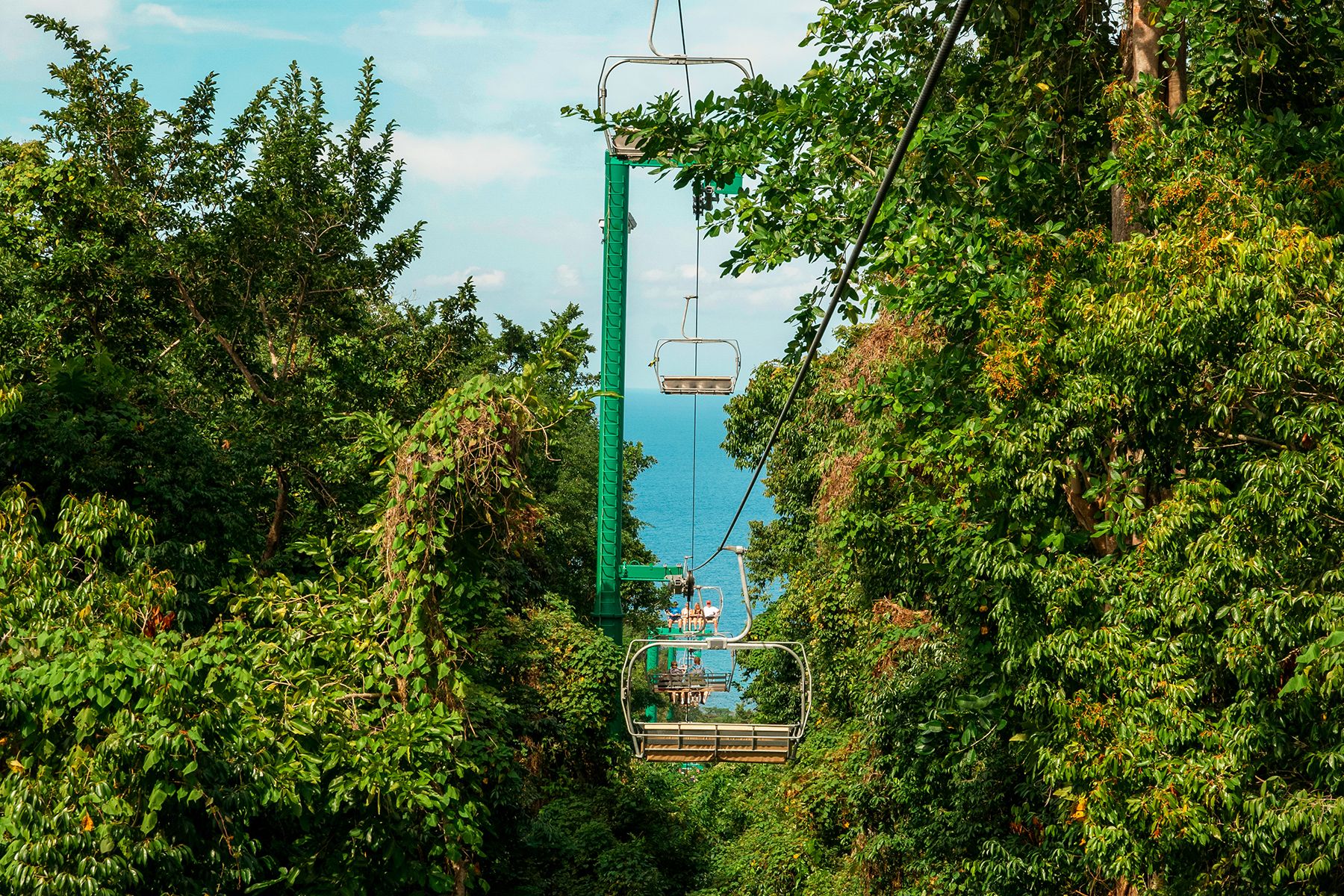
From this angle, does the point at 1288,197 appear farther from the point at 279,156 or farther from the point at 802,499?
the point at 802,499

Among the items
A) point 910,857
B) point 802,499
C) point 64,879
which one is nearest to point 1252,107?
point 910,857

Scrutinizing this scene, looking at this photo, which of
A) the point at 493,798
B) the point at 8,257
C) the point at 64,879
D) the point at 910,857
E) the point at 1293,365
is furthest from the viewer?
the point at 910,857

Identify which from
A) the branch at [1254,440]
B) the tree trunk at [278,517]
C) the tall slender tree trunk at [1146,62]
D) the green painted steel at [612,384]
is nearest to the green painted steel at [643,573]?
the green painted steel at [612,384]

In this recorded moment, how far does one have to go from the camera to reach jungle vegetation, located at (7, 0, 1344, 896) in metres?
6.46

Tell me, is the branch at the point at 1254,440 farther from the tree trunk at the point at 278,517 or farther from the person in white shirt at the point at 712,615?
the person in white shirt at the point at 712,615

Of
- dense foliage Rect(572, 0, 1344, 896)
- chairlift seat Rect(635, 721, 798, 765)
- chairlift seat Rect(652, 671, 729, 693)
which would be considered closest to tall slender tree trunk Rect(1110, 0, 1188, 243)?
dense foliage Rect(572, 0, 1344, 896)

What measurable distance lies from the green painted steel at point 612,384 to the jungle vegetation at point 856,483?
4971 millimetres

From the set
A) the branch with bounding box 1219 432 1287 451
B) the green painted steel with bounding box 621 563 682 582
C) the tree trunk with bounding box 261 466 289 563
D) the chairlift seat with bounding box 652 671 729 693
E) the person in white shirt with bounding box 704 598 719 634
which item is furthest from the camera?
the chairlift seat with bounding box 652 671 729 693

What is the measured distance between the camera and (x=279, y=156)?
573 inches

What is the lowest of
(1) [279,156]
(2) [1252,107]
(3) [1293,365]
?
(3) [1293,365]

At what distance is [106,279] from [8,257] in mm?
1055

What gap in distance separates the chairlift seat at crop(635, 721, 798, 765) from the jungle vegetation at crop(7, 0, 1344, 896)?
1.51 m

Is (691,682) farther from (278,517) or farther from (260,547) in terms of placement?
(260,547)

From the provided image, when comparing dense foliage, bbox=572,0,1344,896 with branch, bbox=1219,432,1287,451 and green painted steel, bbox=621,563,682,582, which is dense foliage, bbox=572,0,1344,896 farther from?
green painted steel, bbox=621,563,682,582
